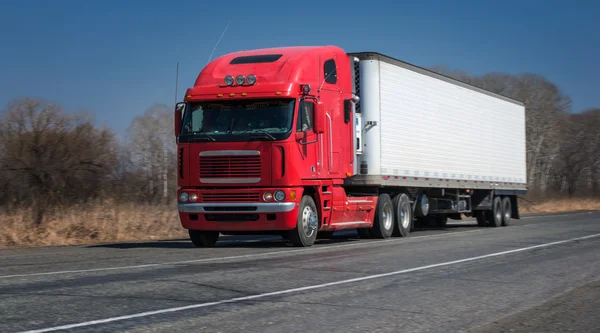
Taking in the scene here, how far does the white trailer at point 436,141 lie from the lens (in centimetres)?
1828

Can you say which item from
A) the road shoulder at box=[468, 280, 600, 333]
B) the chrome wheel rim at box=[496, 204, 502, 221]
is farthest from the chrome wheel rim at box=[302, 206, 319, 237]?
the chrome wheel rim at box=[496, 204, 502, 221]

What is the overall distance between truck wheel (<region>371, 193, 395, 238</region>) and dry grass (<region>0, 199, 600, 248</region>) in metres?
5.69

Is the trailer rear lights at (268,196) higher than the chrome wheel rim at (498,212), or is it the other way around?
the trailer rear lights at (268,196)

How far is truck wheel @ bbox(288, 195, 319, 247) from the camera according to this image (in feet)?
50.0

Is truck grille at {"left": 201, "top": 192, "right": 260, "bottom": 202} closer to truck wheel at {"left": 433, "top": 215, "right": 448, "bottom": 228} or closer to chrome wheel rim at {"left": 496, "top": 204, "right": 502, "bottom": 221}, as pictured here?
truck wheel at {"left": 433, "top": 215, "right": 448, "bottom": 228}

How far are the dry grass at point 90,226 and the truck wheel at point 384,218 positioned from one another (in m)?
5.69

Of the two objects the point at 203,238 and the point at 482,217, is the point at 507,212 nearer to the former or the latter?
the point at 482,217

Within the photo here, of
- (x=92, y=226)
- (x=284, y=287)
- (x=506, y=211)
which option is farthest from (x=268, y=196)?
(x=506, y=211)

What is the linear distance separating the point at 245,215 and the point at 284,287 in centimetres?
592

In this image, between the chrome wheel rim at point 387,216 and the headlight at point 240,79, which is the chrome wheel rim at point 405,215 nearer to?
the chrome wheel rim at point 387,216

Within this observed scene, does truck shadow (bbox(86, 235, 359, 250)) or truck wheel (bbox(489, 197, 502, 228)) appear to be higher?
truck wheel (bbox(489, 197, 502, 228))

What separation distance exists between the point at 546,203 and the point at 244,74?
38030mm

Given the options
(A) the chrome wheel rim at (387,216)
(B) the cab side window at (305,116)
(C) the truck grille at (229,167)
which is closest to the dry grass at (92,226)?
(C) the truck grille at (229,167)

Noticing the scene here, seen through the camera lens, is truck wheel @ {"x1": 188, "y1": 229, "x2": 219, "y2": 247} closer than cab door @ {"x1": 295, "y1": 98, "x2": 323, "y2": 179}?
No
